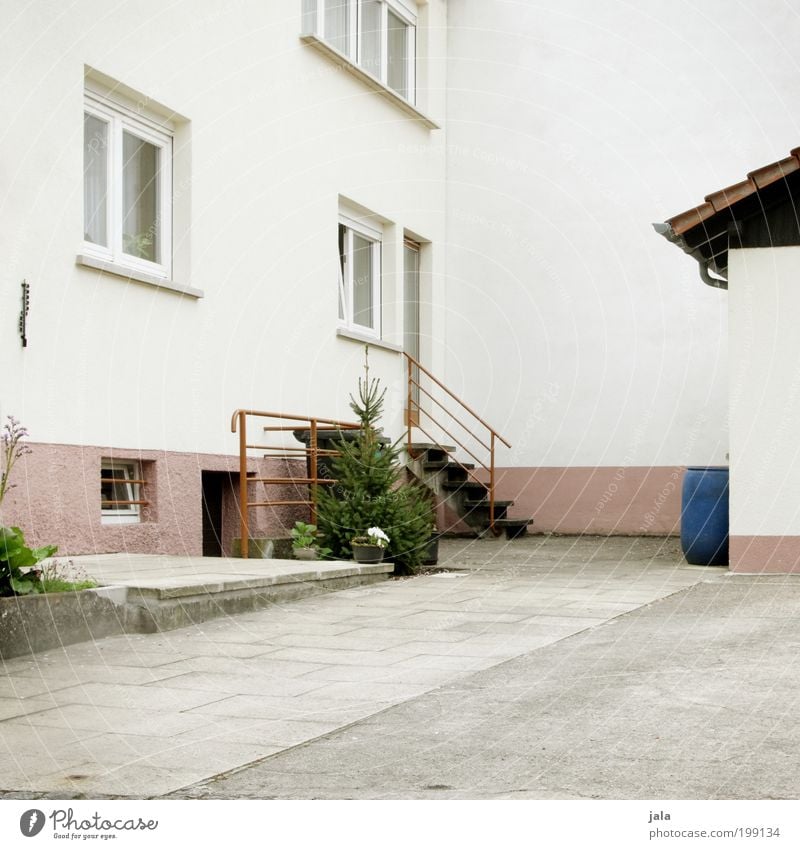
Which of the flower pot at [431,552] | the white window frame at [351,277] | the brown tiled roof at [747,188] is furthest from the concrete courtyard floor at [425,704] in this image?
the white window frame at [351,277]

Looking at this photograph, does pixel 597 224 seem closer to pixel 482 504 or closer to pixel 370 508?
pixel 482 504

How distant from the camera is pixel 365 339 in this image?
41.4 feet

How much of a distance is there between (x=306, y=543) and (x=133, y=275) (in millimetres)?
2492

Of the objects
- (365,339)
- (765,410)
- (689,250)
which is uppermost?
(689,250)

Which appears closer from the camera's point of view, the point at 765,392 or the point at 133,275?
the point at 133,275

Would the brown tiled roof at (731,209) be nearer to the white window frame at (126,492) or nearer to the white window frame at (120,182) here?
the white window frame at (120,182)

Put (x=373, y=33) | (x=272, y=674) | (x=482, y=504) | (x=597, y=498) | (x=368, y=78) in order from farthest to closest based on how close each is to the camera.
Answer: (x=597, y=498) < (x=482, y=504) < (x=373, y=33) < (x=368, y=78) < (x=272, y=674)

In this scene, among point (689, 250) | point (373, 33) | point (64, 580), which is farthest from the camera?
point (373, 33)

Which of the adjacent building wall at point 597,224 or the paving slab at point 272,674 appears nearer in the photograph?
the paving slab at point 272,674

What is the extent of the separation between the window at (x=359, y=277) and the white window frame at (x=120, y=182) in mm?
3024

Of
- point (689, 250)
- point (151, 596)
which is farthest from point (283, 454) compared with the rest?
point (151, 596)

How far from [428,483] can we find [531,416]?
181 cm

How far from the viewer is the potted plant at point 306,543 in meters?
9.61
